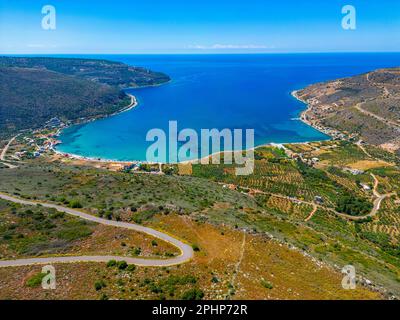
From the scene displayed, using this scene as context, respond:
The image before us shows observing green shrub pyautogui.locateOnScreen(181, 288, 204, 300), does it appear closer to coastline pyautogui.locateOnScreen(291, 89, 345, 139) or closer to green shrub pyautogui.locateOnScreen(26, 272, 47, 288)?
green shrub pyautogui.locateOnScreen(26, 272, 47, 288)

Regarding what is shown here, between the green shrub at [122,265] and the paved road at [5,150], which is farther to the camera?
the paved road at [5,150]

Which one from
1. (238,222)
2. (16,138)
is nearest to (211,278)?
(238,222)

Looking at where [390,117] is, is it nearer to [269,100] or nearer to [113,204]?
[269,100]

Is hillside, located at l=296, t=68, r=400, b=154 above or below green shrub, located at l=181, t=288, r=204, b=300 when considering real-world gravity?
above

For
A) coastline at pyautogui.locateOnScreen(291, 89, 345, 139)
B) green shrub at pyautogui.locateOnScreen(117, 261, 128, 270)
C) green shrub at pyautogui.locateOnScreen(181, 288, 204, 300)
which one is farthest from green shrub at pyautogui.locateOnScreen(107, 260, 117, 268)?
coastline at pyautogui.locateOnScreen(291, 89, 345, 139)

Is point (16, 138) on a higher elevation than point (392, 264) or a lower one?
higher

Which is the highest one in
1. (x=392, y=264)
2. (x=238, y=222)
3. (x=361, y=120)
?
(x=361, y=120)

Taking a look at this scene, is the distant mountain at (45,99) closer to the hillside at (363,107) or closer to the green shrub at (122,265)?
the hillside at (363,107)

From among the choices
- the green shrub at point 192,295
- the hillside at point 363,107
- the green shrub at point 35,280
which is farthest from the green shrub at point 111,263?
the hillside at point 363,107
